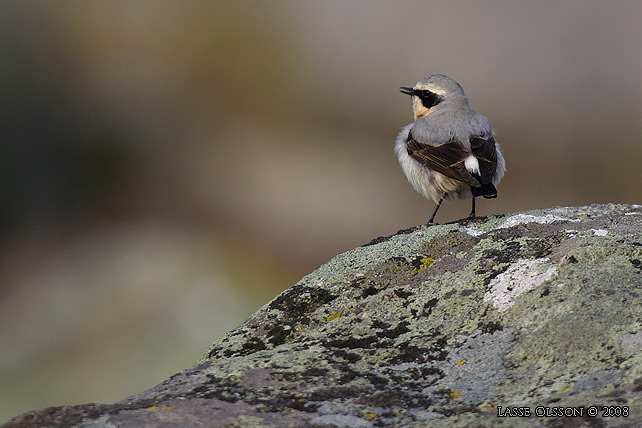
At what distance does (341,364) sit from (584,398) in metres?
0.91

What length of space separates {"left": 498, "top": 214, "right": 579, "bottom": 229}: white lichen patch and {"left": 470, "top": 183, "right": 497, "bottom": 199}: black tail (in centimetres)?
157

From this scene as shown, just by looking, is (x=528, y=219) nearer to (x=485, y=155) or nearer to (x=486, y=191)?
(x=486, y=191)

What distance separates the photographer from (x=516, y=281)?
3.34m

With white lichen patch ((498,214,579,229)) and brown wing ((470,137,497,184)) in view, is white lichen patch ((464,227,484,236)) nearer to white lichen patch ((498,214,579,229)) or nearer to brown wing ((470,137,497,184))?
white lichen patch ((498,214,579,229))

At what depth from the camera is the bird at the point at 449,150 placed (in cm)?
649

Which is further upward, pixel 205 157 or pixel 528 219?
pixel 205 157

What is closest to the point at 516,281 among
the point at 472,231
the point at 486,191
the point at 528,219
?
the point at 472,231

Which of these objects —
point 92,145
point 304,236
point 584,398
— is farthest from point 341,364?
point 92,145

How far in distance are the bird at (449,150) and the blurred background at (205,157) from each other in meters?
4.13

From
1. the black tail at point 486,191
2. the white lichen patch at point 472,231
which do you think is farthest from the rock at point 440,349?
the black tail at point 486,191

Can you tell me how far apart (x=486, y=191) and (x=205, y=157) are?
794cm

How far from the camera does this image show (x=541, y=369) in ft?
8.53

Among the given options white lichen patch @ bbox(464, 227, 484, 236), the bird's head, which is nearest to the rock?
white lichen patch @ bbox(464, 227, 484, 236)

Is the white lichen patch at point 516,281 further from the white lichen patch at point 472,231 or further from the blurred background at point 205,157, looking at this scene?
the blurred background at point 205,157
